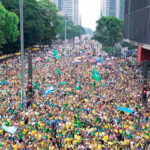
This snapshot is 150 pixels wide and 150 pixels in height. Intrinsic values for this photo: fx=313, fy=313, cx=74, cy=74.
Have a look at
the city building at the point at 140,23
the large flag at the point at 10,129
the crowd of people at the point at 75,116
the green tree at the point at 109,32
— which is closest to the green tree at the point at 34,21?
the green tree at the point at 109,32

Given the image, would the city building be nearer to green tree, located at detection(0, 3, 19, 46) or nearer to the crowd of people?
the crowd of people

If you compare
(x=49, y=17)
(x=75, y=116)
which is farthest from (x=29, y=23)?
(x=75, y=116)

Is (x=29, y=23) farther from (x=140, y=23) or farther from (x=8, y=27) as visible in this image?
(x=140, y=23)

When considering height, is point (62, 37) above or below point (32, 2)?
below

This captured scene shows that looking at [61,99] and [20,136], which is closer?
[20,136]

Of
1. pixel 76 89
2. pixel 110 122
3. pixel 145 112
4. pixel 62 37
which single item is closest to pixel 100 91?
pixel 76 89

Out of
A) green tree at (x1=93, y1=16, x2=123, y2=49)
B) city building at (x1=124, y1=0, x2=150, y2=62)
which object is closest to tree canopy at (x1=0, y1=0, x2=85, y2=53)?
green tree at (x1=93, y1=16, x2=123, y2=49)

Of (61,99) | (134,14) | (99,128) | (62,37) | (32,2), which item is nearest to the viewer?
(99,128)

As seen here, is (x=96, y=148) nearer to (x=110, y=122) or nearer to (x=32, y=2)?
(x=110, y=122)
